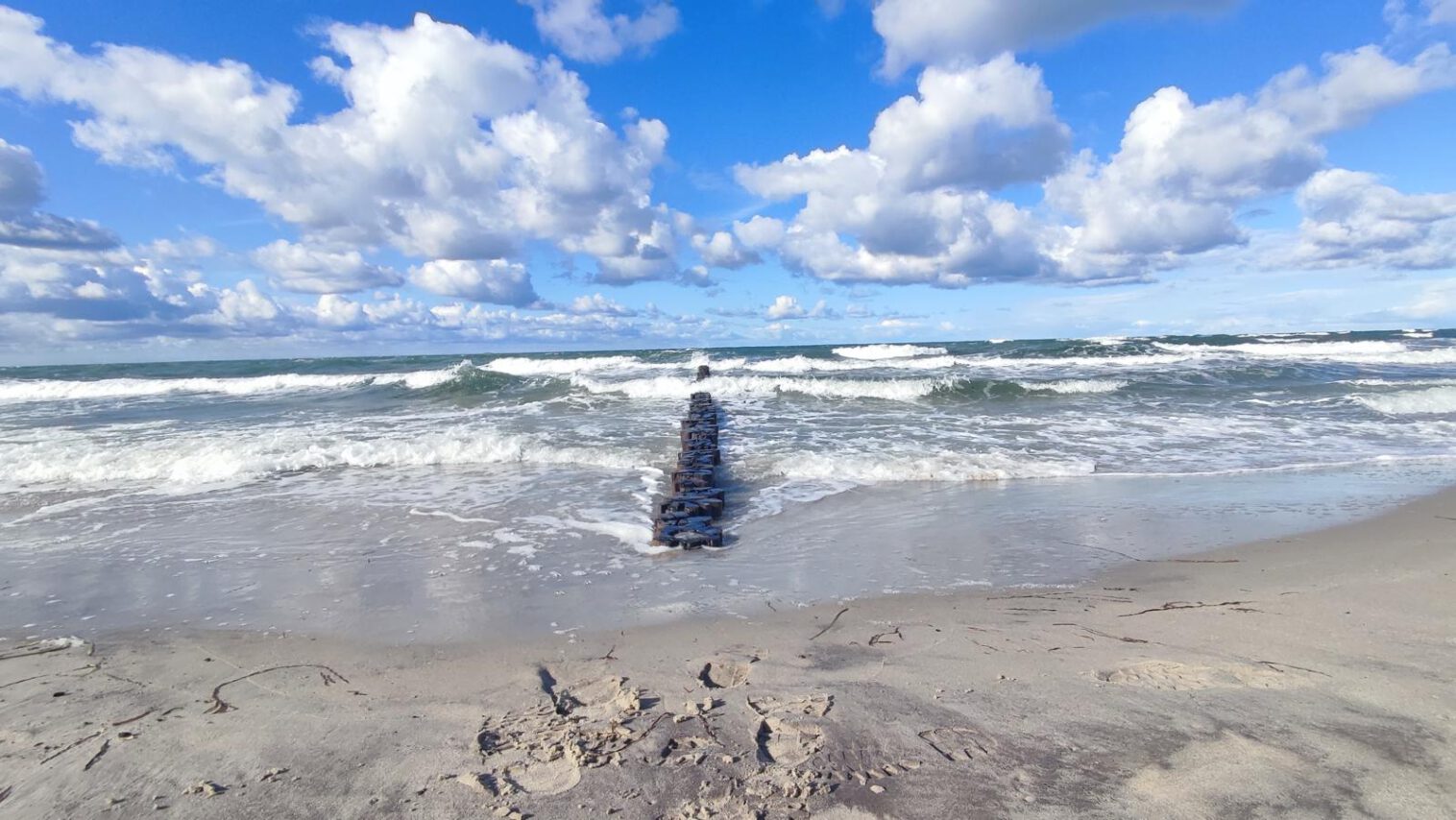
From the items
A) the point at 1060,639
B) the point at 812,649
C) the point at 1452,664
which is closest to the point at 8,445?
the point at 812,649

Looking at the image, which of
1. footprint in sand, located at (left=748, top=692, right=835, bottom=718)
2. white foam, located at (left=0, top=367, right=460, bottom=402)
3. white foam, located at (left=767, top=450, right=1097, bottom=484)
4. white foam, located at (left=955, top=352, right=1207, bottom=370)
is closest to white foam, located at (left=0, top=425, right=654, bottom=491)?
Result: white foam, located at (left=767, top=450, right=1097, bottom=484)

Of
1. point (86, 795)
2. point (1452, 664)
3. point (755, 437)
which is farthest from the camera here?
point (755, 437)

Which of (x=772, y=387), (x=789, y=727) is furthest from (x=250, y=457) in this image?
(x=772, y=387)

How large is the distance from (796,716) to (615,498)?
544 cm

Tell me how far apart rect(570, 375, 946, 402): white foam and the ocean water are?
5.22 feet

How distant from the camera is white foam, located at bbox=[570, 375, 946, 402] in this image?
1989 cm

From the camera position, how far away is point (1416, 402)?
14.7m

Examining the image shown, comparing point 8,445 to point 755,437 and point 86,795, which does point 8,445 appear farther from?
point 86,795

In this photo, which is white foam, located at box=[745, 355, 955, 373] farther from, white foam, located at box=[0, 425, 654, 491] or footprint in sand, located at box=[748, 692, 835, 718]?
footprint in sand, located at box=[748, 692, 835, 718]

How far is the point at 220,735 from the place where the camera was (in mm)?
2898

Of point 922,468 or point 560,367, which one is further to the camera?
point 560,367

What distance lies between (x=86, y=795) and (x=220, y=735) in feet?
1.47

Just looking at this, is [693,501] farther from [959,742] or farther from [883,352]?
[883,352]

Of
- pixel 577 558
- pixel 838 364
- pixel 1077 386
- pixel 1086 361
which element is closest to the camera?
A: pixel 577 558
